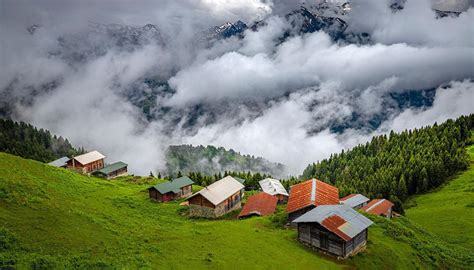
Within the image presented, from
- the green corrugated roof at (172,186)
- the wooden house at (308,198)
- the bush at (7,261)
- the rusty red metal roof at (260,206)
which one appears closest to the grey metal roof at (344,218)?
the wooden house at (308,198)

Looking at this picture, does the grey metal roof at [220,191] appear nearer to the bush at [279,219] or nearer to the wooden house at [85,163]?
the bush at [279,219]

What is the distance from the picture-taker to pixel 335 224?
171ft

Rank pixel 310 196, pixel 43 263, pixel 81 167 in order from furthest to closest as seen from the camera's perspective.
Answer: pixel 81 167 → pixel 310 196 → pixel 43 263

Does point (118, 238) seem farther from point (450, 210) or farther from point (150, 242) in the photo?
point (450, 210)

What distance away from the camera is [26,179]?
60969mm

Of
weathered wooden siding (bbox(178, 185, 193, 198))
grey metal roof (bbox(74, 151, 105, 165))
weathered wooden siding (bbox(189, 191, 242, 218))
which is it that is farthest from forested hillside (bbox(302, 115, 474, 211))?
grey metal roof (bbox(74, 151, 105, 165))

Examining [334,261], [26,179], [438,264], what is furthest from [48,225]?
[438,264]

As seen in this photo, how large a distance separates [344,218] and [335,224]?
288cm

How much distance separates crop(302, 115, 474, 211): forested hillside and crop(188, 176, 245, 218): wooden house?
47.9 metres

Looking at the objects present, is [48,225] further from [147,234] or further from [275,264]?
[275,264]

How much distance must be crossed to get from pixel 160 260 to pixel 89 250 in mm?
8133

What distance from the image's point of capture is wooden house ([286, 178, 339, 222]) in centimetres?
6638

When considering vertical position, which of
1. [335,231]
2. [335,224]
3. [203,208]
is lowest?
[335,231]

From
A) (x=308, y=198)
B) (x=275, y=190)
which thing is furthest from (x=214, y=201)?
(x=275, y=190)
